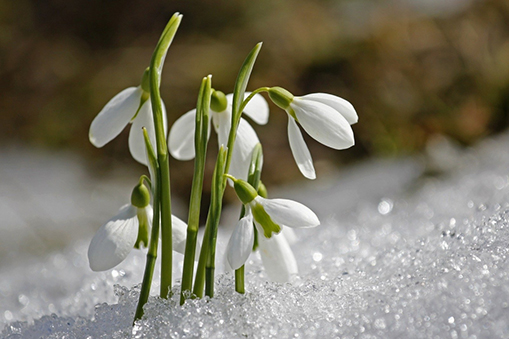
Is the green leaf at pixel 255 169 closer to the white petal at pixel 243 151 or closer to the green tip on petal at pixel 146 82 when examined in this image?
the white petal at pixel 243 151

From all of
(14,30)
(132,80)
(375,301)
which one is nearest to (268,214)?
(375,301)

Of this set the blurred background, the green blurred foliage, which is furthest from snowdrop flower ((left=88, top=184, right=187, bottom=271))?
the green blurred foliage

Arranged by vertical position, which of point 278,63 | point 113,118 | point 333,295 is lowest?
point 278,63

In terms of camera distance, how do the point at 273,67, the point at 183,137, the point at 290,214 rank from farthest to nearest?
the point at 273,67 → the point at 183,137 → the point at 290,214

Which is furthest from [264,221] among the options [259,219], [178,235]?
[178,235]

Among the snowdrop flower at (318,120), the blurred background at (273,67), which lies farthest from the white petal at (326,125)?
the blurred background at (273,67)

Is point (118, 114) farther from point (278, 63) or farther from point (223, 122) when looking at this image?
point (278, 63)

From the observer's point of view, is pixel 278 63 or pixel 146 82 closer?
pixel 146 82
